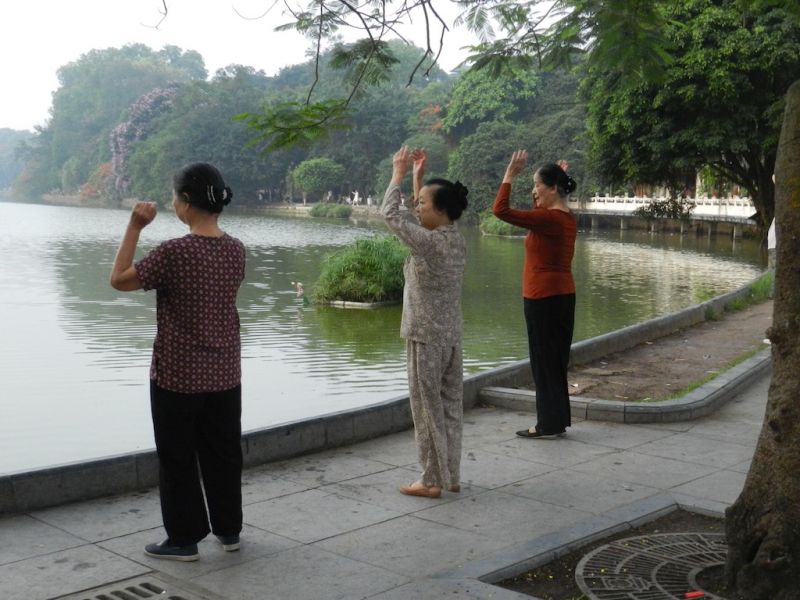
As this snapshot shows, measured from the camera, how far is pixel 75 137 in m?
108

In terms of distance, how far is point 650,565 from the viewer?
3.86 metres

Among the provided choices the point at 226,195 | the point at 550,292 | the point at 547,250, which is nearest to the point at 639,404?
the point at 550,292

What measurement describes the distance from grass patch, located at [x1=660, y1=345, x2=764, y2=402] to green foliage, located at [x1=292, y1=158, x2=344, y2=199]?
61.2m

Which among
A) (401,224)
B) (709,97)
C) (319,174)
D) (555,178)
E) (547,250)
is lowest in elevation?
(547,250)

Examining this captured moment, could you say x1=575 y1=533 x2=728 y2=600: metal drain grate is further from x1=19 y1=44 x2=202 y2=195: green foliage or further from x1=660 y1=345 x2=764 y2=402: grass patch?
x1=19 y1=44 x2=202 y2=195: green foliage

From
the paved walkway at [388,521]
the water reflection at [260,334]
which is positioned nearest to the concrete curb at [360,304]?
the water reflection at [260,334]

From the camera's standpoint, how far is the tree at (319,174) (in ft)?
230

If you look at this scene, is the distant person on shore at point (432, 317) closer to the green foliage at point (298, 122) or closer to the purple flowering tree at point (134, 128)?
the green foliage at point (298, 122)

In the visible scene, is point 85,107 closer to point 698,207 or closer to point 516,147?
point 516,147

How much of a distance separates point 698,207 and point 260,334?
39775mm

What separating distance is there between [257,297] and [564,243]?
14543 millimetres

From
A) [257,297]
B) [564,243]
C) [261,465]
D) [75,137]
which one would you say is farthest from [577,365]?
[75,137]

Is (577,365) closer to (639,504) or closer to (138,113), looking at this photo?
(639,504)

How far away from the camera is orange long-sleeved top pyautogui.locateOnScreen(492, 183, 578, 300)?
19.3ft
